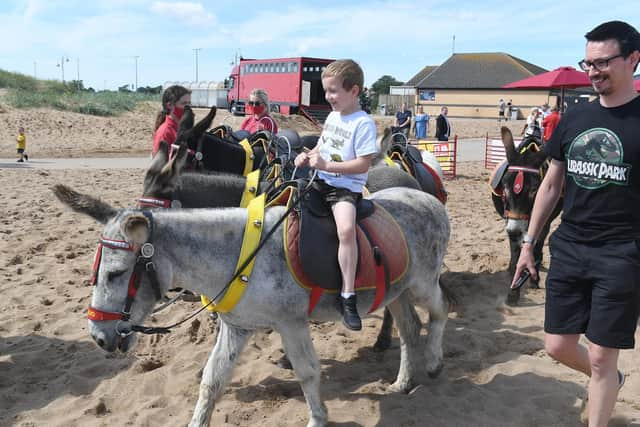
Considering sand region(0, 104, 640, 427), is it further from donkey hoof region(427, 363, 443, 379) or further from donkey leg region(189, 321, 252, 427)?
donkey leg region(189, 321, 252, 427)

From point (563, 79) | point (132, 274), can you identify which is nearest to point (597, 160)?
point (132, 274)

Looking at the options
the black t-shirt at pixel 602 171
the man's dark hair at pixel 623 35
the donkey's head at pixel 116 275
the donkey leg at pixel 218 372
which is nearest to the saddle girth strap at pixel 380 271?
the donkey leg at pixel 218 372

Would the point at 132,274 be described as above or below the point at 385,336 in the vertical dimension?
above

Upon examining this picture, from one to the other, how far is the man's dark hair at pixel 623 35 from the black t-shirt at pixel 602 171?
0.83ft

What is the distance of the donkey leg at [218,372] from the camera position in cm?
357

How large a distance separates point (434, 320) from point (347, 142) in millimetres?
1670

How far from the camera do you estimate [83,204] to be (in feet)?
10.1

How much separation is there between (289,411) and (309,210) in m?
1.47

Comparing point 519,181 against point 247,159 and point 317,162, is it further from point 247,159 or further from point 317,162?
point 317,162

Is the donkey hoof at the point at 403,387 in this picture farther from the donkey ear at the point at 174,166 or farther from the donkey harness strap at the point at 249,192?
the donkey ear at the point at 174,166

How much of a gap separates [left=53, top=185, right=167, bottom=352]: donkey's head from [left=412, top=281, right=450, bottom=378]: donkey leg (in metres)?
2.02

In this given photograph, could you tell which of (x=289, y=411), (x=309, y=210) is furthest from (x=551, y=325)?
(x=289, y=411)

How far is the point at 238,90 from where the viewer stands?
37844 millimetres

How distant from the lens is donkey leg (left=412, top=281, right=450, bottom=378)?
4250 millimetres
